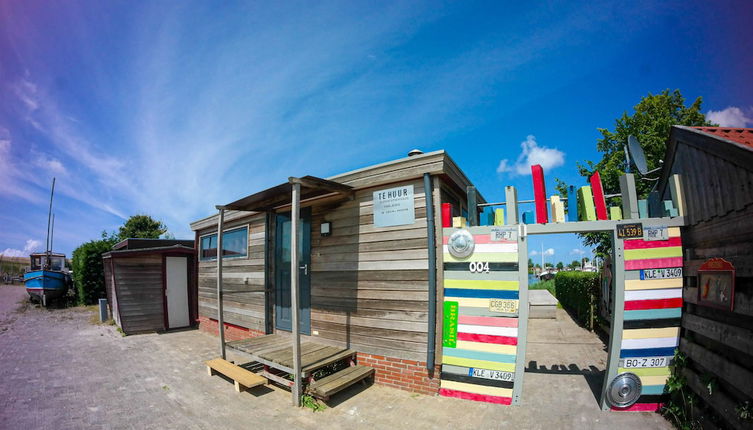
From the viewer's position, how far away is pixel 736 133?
3.38m

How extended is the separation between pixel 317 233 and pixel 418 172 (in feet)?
7.79

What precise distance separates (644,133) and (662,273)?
14.0m

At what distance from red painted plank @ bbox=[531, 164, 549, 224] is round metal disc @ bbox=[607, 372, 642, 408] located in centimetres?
213

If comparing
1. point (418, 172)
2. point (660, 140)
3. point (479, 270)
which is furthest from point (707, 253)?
point (660, 140)

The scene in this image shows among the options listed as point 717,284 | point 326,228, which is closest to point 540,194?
point 717,284

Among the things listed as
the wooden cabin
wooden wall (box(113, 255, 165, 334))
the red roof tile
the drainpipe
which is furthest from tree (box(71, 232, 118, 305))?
the red roof tile

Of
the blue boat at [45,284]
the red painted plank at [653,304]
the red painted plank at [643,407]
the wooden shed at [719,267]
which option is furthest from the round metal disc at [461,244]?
the blue boat at [45,284]

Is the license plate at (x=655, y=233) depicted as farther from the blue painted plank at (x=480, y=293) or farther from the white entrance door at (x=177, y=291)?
the white entrance door at (x=177, y=291)

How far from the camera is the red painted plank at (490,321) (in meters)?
4.16

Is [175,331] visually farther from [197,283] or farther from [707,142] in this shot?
[707,142]

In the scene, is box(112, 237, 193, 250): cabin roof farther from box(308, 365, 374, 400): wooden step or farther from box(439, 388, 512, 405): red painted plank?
box(439, 388, 512, 405): red painted plank

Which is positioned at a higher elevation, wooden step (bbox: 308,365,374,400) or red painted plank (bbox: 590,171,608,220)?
red painted plank (bbox: 590,171,608,220)

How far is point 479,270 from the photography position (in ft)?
14.2

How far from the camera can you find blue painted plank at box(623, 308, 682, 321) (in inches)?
149
